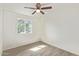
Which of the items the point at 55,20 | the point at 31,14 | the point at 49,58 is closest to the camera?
the point at 49,58

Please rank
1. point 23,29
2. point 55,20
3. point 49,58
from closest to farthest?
1. point 49,58
2. point 23,29
3. point 55,20

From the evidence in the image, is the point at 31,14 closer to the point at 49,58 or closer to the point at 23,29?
the point at 23,29

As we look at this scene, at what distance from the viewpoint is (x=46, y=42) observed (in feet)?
3.38

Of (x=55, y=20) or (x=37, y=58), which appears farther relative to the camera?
(x=55, y=20)

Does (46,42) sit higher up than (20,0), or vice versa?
(20,0)

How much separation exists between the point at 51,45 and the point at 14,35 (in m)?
0.43

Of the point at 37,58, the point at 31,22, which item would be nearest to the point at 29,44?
the point at 31,22

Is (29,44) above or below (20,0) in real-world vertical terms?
below

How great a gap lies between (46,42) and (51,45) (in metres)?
0.08

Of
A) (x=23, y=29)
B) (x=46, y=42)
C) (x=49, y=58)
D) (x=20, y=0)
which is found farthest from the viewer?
(x=46, y=42)

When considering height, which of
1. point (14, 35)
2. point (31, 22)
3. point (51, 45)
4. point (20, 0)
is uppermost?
point (20, 0)

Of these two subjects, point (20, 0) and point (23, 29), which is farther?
point (23, 29)

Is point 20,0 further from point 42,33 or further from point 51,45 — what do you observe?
point 51,45

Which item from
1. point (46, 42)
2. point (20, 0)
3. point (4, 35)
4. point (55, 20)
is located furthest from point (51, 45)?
point (20, 0)
